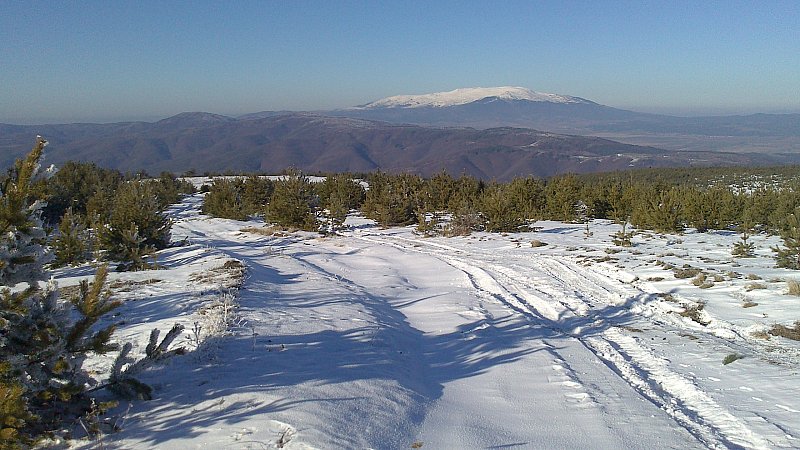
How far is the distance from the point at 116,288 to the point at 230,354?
192 inches

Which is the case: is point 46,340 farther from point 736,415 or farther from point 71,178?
point 71,178

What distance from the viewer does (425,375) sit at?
612 cm

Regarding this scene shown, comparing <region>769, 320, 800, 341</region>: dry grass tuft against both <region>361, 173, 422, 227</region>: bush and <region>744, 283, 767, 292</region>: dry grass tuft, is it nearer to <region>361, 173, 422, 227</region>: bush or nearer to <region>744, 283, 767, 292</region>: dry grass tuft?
<region>744, 283, 767, 292</region>: dry grass tuft

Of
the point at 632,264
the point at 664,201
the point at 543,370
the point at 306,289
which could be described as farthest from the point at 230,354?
the point at 664,201

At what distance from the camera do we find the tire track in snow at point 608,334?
4.93 m

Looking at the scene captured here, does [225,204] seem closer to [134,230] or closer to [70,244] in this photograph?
[134,230]

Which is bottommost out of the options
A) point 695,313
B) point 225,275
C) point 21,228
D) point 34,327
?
point 695,313

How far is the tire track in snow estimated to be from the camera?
493 cm

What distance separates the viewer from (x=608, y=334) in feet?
26.3

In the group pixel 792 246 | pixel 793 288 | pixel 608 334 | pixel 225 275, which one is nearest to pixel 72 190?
pixel 225 275

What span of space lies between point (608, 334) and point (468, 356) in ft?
8.60

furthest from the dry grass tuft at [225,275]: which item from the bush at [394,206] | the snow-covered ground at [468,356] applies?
the bush at [394,206]

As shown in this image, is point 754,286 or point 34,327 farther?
point 754,286

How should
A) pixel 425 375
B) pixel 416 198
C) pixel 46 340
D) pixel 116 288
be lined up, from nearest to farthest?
pixel 46 340 → pixel 425 375 → pixel 116 288 → pixel 416 198
